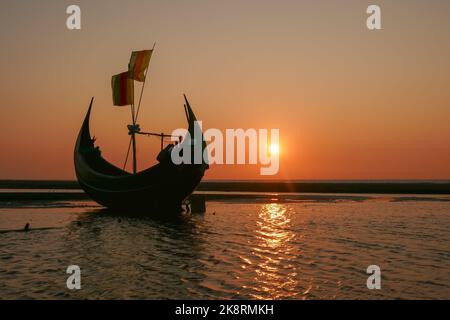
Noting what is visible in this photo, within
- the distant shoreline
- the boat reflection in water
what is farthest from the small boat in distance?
the distant shoreline

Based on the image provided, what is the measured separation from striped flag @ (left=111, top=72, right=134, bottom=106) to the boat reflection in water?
889 inches

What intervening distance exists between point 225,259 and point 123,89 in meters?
30.7

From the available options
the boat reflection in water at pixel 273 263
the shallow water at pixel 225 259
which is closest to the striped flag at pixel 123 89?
the shallow water at pixel 225 259

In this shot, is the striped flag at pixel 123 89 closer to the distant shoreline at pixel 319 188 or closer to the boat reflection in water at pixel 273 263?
the boat reflection in water at pixel 273 263

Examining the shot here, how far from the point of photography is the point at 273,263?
56.2 ft

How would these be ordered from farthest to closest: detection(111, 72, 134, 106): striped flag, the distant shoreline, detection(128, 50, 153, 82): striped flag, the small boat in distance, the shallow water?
1. the distant shoreline
2. detection(111, 72, 134, 106): striped flag
3. detection(128, 50, 153, 82): striped flag
4. the small boat in distance
5. the shallow water

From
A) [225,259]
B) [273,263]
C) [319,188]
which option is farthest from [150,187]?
[319,188]

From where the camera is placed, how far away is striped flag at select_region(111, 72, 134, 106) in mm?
44969

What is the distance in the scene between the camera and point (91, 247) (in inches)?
823

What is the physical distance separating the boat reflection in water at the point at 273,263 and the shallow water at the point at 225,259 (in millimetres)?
31

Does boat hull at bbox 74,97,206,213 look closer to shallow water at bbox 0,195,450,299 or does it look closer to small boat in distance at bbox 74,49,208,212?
small boat in distance at bbox 74,49,208,212

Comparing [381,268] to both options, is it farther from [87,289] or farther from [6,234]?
[6,234]
